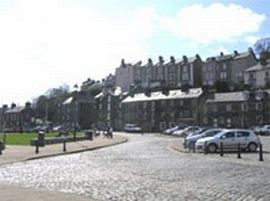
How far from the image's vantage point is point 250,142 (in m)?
40.1

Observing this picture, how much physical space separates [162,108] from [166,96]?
9.25ft

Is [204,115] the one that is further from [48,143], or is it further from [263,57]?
[48,143]

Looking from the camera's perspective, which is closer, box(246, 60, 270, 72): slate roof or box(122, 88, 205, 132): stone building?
box(122, 88, 205, 132): stone building

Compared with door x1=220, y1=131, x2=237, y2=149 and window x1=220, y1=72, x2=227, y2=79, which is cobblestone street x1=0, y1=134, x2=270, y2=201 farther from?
window x1=220, y1=72, x2=227, y2=79

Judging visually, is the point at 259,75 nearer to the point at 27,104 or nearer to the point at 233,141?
the point at 27,104

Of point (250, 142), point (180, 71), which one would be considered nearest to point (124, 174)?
point (250, 142)

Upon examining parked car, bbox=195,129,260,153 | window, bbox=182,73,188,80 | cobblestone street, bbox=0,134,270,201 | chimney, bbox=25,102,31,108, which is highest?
window, bbox=182,73,188,80

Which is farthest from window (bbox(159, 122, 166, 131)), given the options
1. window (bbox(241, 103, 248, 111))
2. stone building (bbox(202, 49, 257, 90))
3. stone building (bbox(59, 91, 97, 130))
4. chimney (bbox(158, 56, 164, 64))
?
chimney (bbox(158, 56, 164, 64))

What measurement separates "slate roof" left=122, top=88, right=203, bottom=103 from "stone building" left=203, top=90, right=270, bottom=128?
5.27 metres

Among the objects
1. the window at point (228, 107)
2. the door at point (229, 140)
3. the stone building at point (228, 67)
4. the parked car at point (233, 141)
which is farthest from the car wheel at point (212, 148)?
the stone building at point (228, 67)

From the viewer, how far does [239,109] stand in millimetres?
109250

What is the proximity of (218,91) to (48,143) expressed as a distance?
72586mm

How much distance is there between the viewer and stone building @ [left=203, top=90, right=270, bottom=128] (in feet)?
351

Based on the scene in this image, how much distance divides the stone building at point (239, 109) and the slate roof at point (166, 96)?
5.27 meters
